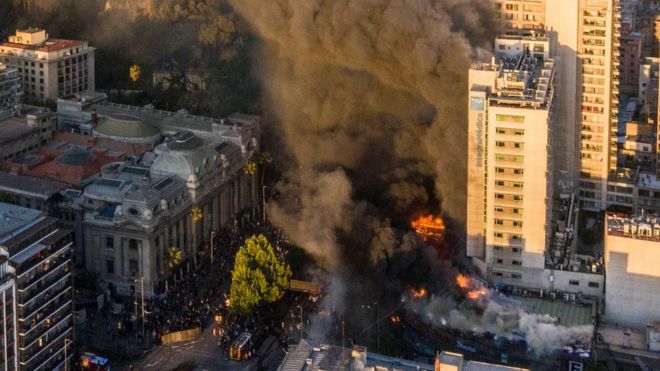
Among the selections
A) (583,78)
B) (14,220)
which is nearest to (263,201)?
(583,78)

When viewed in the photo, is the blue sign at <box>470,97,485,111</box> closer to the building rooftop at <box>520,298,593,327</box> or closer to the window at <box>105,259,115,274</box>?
the building rooftop at <box>520,298,593,327</box>

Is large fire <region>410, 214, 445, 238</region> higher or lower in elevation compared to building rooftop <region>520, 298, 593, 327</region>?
higher

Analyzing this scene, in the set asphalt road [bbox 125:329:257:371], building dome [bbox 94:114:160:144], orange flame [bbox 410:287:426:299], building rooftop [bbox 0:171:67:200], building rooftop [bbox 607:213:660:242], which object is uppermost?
building dome [bbox 94:114:160:144]

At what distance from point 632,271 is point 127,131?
112 ft

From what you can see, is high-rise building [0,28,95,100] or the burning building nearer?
the burning building

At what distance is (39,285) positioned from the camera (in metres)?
45.5

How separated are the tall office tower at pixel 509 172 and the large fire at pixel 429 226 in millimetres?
2605

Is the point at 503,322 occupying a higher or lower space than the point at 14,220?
lower

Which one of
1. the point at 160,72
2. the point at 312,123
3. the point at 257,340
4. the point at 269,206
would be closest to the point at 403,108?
the point at 312,123

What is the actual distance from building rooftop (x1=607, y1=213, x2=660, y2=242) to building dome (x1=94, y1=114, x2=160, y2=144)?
31243 mm

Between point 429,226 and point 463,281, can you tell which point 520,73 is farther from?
point 463,281

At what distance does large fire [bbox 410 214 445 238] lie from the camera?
59375 millimetres

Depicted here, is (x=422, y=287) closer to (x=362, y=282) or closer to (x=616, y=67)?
(x=362, y=282)

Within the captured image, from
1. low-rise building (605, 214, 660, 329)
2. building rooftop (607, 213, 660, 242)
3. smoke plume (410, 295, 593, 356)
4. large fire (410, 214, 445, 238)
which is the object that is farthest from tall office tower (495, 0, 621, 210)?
smoke plume (410, 295, 593, 356)
